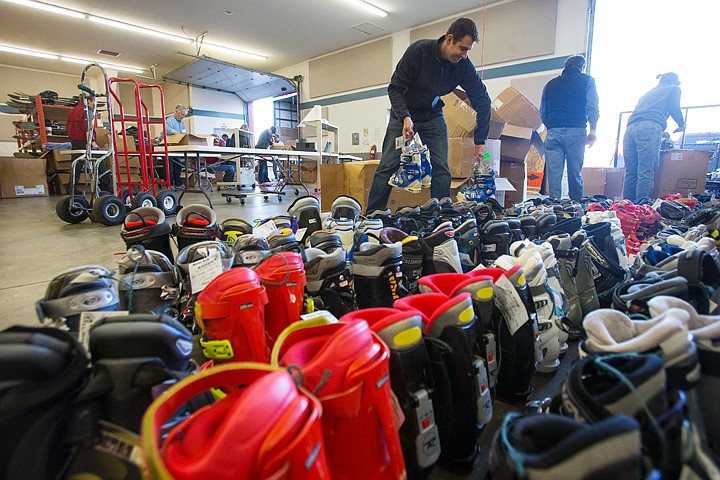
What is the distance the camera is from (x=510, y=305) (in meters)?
0.86

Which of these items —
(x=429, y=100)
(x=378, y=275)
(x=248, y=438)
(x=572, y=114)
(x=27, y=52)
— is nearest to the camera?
(x=248, y=438)

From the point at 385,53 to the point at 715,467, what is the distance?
8375 millimetres

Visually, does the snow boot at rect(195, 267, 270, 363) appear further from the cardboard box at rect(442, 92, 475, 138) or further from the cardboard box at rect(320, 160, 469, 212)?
the cardboard box at rect(442, 92, 475, 138)

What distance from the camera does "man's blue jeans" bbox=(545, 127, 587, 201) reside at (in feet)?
10.6

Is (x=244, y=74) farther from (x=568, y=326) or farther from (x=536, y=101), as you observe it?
(x=568, y=326)

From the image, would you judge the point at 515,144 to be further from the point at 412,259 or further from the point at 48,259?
the point at 48,259

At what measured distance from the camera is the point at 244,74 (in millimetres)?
9586

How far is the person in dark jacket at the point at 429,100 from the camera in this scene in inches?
92.0

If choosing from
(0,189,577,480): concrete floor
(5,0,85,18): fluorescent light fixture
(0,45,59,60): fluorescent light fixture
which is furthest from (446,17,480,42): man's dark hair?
(0,45,59,60): fluorescent light fixture

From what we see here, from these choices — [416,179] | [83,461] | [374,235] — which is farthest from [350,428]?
[416,179]

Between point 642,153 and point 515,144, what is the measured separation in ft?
3.86

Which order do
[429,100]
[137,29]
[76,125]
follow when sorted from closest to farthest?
1. [429,100]
2. [76,125]
3. [137,29]

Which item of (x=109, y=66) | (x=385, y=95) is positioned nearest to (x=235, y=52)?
(x=109, y=66)

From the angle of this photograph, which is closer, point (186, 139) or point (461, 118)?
point (461, 118)
